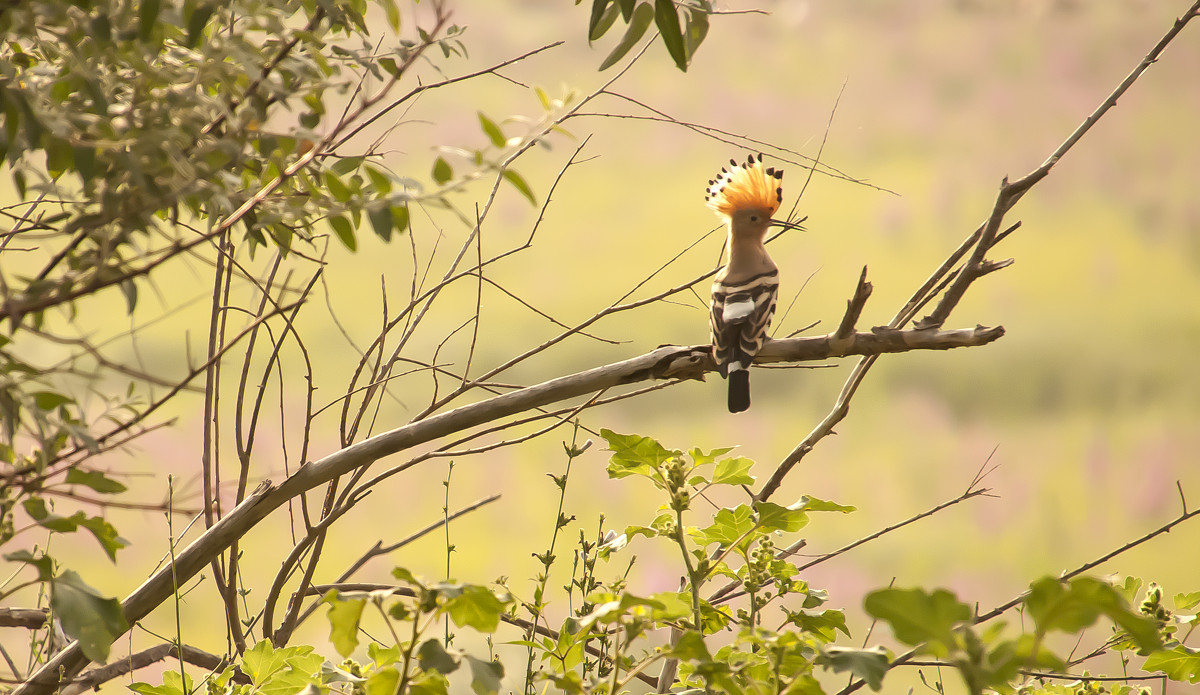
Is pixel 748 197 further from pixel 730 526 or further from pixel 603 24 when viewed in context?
pixel 730 526

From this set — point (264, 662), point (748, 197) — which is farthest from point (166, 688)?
point (748, 197)

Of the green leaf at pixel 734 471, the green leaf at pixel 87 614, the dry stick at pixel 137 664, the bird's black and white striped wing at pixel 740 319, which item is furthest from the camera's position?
the bird's black and white striped wing at pixel 740 319

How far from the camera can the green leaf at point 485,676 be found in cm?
56

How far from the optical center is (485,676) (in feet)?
1.86

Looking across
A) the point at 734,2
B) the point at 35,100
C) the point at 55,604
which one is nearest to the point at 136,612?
the point at 55,604

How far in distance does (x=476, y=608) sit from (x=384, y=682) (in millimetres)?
77

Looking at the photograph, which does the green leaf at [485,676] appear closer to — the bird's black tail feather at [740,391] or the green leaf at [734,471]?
the green leaf at [734,471]

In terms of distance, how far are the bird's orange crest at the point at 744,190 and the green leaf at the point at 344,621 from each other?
4.40ft

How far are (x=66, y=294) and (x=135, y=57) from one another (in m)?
0.18

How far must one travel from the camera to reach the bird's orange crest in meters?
1.79

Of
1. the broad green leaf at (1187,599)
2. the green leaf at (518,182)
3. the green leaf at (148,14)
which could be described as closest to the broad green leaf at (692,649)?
the green leaf at (518,182)

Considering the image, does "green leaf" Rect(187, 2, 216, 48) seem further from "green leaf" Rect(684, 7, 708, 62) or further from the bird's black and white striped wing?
the bird's black and white striped wing

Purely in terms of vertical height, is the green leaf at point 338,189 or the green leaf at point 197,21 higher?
the green leaf at point 197,21

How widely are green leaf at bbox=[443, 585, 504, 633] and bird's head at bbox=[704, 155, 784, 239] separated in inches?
50.4
